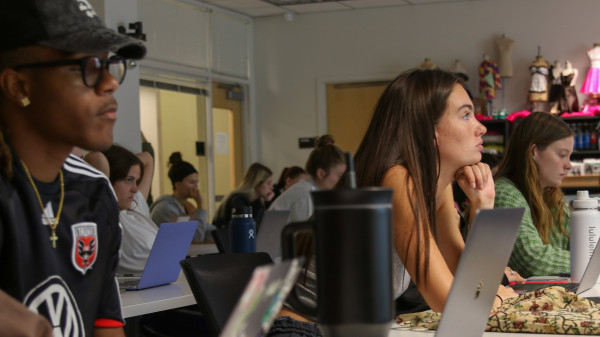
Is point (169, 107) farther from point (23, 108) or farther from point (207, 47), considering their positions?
point (23, 108)

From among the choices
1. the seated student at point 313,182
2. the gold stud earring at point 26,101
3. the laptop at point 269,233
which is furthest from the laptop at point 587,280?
the seated student at point 313,182

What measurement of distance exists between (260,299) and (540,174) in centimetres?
291

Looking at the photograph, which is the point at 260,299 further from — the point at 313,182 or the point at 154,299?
the point at 313,182

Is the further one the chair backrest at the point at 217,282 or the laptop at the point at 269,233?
the laptop at the point at 269,233

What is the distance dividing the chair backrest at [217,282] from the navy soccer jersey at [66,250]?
318 millimetres

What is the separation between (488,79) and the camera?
313 inches

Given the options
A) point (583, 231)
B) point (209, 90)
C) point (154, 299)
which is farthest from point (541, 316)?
point (209, 90)

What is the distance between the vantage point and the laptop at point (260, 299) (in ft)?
1.89

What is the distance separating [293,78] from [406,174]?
24.4 feet

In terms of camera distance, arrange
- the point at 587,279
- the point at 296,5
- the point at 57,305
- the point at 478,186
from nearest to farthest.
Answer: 1. the point at 57,305
2. the point at 478,186
3. the point at 587,279
4. the point at 296,5

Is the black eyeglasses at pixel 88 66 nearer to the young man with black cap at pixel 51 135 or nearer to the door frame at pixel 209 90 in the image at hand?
the young man with black cap at pixel 51 135

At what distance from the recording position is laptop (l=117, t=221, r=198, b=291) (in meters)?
2.55

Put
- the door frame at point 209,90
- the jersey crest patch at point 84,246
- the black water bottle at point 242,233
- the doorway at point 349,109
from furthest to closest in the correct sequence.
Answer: the doorway at point 349,109
the door frame at point 209,90
the black water bottle at point 242,233
the jersey crest patch at point 84,246

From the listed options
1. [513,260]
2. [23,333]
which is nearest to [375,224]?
[23,333]
